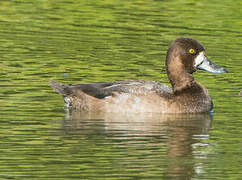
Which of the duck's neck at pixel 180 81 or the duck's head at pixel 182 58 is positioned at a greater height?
the duck's head at pixel 182 58

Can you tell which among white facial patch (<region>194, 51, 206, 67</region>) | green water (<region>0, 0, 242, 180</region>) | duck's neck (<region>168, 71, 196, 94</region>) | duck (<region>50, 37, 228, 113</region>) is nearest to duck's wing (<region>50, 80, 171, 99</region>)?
duck (<region>50, 37, 228, 113</region>)

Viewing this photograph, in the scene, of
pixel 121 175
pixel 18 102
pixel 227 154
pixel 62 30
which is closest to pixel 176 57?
pixel 18 102

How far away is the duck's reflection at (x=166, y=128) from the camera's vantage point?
11.2 meters

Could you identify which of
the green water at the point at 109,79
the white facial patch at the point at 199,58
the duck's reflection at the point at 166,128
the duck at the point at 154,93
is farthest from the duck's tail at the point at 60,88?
the white facial patch at the point at 199,58

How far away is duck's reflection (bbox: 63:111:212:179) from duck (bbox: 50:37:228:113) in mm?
184

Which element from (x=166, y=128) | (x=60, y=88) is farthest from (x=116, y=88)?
(x=166, y=128)

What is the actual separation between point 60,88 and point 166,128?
2.37 metres

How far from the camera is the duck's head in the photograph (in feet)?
48.7

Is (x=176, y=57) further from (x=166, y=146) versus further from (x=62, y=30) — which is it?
(x=62, y=30)

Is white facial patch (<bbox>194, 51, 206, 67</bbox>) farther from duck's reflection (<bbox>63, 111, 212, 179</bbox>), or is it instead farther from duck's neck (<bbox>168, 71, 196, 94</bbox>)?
duck's reflection (<bbox>63, 111, 212, 179</bbox>)

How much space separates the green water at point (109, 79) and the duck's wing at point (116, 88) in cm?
39

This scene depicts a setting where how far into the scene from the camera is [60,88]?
14.6m

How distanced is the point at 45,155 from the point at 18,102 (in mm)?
3286

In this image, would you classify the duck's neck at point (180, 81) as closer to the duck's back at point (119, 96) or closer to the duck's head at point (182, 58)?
the duck's head at point (182, 58)
